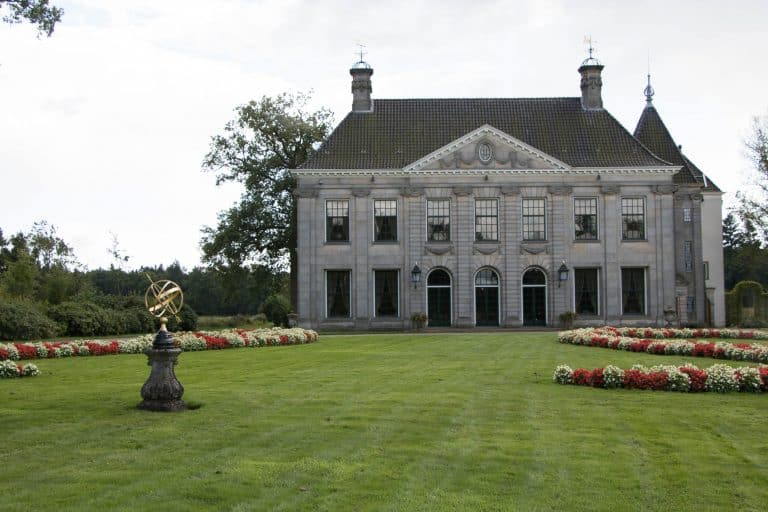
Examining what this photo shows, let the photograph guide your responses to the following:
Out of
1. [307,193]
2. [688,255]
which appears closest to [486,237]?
[307,193]

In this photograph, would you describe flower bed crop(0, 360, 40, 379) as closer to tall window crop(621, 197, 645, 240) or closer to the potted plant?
the potted plant

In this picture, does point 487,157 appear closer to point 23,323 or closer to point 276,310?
point 276,310

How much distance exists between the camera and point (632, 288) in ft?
154

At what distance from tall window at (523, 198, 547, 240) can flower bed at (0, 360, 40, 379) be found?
32913 millimetres

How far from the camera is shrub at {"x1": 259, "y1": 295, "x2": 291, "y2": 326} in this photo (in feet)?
204

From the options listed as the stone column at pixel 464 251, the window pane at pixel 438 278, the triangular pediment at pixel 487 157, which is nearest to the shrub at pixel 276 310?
the window pane at pixel 438 278

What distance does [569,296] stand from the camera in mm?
46469

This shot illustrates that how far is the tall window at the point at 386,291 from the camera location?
4684 cm

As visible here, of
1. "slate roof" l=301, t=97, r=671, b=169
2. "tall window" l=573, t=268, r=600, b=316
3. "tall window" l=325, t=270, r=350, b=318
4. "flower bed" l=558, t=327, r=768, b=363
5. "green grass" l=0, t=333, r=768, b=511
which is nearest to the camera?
"green grass" l=0, t=333, r=768, b=511

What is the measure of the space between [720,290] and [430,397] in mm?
42645

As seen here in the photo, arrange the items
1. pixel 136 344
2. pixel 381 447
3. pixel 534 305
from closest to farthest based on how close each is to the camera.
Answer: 1. pixel 381 447
2. pixel 136 344
3. pixel 534 305

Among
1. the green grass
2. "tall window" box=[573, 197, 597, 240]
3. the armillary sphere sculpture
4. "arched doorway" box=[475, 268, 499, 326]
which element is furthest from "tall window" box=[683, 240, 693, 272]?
the armillary sphere sculpture

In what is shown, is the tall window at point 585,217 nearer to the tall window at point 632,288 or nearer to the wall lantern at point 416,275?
the tall window at point 632,288

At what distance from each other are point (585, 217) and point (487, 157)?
6.59m
